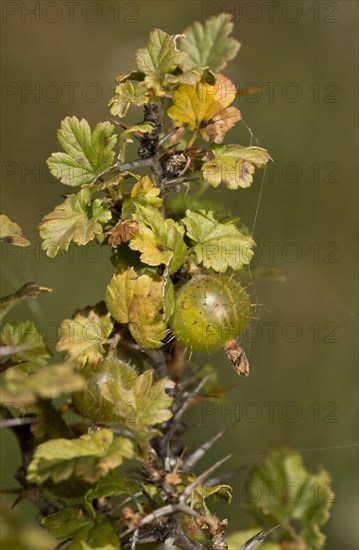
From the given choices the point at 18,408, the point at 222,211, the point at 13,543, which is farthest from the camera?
the point at 222,211

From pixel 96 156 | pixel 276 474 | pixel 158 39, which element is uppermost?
pixel 158 39

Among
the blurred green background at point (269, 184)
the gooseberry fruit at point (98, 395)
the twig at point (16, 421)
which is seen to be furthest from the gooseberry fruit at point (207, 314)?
the blurred green background at point (269, 184)

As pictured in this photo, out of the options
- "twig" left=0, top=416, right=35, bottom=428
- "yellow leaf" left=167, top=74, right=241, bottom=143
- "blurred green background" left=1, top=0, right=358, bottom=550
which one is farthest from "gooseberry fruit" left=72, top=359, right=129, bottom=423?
"blurred green background" left=1, top=0, right=358, bottom=550

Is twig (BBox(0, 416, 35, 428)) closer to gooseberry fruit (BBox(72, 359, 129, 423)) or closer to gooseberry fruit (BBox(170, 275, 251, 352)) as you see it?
gooseberry fruit (BBox(72, 359, 129, 423))

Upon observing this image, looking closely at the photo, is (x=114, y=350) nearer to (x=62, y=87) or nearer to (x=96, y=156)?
(x=96, y=156)

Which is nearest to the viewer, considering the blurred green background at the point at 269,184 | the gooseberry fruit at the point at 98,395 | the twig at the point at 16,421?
the twig at the point at 16,421

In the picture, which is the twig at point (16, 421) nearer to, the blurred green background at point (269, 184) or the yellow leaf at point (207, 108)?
the yellow leaf at point (207, 108)

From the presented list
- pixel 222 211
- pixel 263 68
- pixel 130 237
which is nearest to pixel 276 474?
pixel 222 211
